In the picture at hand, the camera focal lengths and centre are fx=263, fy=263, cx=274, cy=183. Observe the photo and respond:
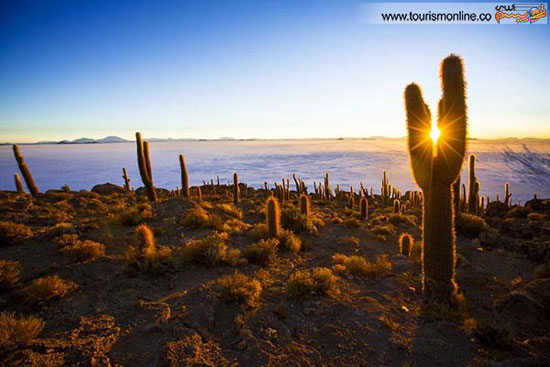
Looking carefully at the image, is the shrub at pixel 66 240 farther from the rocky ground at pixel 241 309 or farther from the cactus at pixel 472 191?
the cactus at pixel 472 191

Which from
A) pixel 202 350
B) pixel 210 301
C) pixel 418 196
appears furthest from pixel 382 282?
pixel 418 196

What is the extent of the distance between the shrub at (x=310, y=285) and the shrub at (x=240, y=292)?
79 centimetres

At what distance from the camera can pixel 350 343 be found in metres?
4.62

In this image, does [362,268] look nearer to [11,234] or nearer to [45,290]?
[45,290]

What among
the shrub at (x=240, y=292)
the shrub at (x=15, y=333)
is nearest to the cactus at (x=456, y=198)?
the shrub at (x=240, y=292)

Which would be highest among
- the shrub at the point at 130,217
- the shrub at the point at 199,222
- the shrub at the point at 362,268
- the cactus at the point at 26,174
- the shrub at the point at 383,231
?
the cactus at the point at 26,174

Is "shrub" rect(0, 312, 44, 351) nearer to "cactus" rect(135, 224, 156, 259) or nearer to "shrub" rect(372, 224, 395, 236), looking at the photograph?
"cactus" rect(135, 224, 156, 259)

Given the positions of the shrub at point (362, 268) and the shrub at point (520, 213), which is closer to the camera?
the shrub at point (362, 268)

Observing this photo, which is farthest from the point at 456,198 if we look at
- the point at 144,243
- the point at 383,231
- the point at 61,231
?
the point at 61,231

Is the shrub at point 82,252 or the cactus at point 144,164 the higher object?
the cactus at point 144,164

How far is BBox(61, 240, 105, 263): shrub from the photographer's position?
6742mm

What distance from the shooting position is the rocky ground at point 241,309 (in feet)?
13.5

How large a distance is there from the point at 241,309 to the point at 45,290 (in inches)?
144

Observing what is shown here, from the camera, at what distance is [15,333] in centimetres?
372
